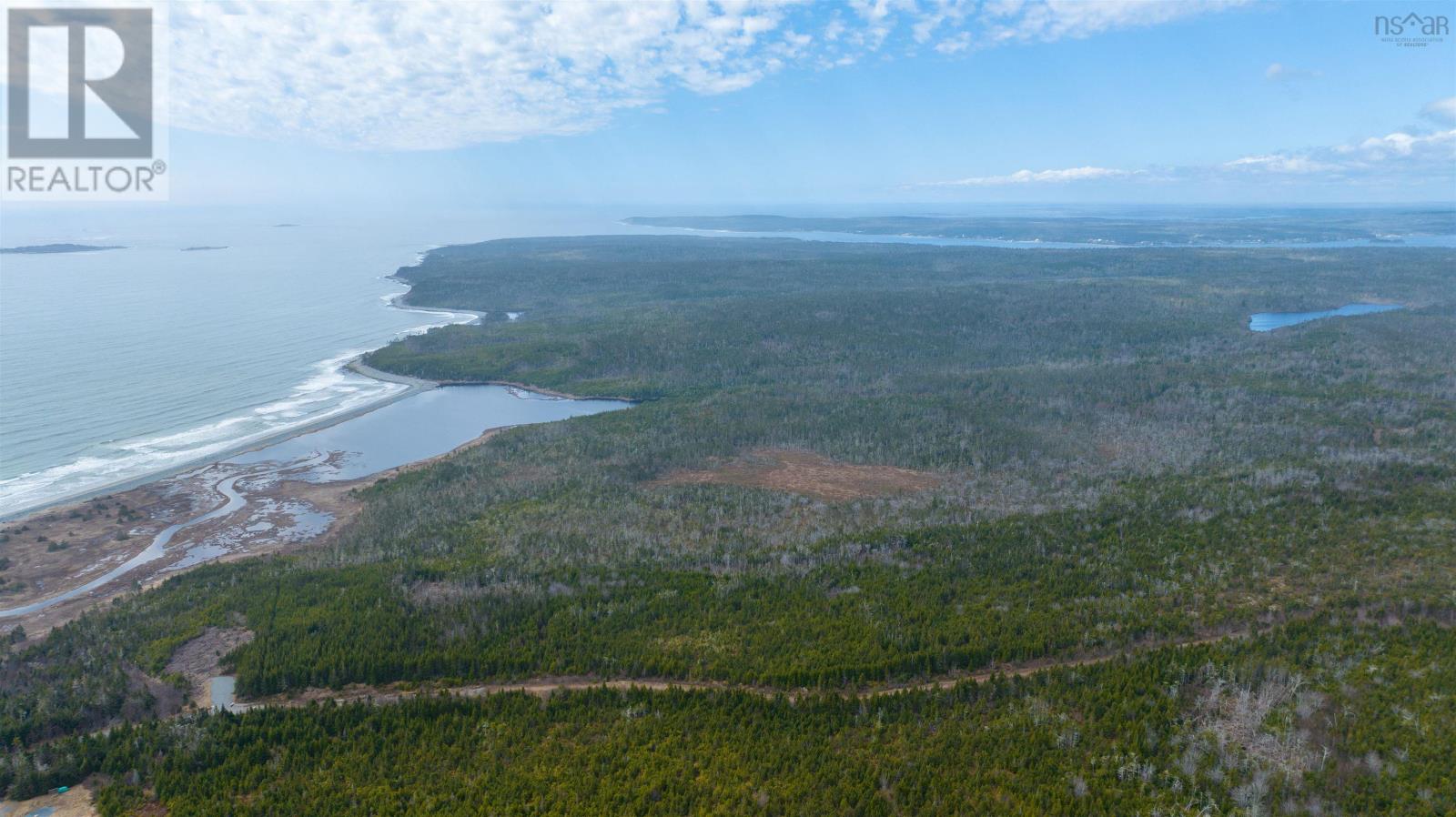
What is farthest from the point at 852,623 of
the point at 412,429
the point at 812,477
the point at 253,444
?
the point at 253,444

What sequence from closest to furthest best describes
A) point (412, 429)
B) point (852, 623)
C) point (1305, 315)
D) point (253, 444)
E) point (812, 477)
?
point (852, 623)
point (812, 477)
point (253, 444)
point (412, 429)
point (1305, 315)

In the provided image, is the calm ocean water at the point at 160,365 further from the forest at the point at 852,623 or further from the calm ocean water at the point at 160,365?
the forest at the point at 852,623

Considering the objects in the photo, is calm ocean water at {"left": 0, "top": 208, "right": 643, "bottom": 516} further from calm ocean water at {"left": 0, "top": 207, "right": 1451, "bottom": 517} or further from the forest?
the forest

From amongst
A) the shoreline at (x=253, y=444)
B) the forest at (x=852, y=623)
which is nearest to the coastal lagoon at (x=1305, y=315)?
the forest at (x=852, y=623)

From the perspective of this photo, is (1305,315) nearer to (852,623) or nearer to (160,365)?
(852,623)

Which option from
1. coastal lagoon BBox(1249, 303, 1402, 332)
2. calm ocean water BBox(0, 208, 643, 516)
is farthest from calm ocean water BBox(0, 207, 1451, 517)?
coastal lagoon BBox(1249, 303, 1402, 332)

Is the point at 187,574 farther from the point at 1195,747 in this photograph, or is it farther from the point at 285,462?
the point at 1195,747
